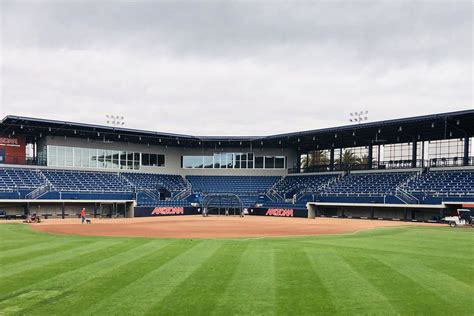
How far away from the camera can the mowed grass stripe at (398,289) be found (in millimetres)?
10672

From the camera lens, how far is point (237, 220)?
5206 cm

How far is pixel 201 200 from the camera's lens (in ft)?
218

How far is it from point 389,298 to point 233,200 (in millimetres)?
54007

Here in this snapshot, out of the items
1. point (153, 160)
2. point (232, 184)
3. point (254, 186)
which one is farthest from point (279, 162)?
point (153, 160)

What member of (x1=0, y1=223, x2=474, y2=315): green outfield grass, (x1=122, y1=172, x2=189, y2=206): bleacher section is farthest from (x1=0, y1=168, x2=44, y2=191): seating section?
(x1=0, y1=223, x2=474, y2=315): green outfield grass

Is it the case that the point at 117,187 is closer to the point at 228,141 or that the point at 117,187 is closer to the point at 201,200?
the point at 201,200

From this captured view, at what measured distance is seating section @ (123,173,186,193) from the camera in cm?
6681

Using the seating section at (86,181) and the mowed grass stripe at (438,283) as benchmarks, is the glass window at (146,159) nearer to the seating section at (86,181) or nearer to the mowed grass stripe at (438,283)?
the seating section at (86,181)

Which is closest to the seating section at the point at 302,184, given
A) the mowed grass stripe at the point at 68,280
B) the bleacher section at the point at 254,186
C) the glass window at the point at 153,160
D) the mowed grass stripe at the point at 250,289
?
the bleacher section at the point at 254,186

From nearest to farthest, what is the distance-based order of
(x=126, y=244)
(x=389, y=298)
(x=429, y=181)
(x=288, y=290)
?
1. (x=389, y=298)
2. (x=288, y=290)
3. (x=126, y=244)
4. (x=429, y=181)

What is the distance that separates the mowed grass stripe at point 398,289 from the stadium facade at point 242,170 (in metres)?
33.4

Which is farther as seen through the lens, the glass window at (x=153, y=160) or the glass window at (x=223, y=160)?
the glass window at (x=223, y=160)

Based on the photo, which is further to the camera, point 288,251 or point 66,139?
point 66,139

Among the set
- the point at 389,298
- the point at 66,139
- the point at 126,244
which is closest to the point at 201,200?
the point at 66,139
